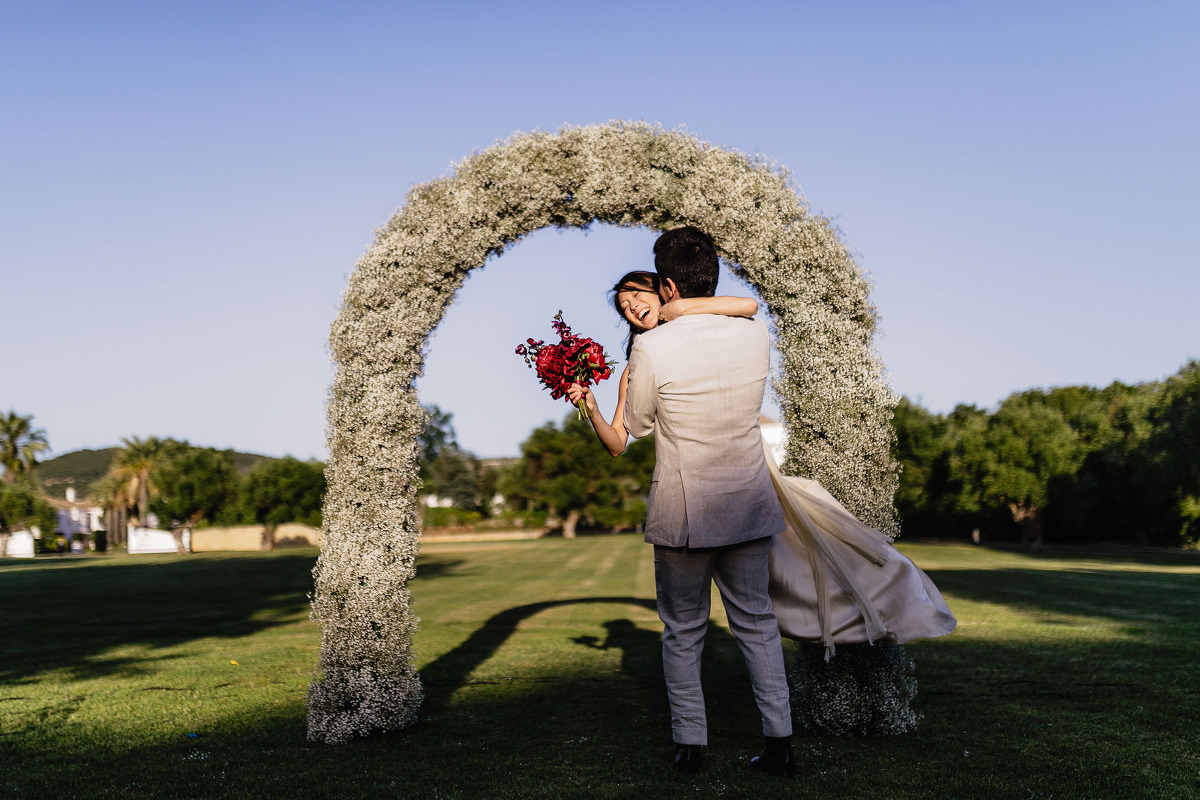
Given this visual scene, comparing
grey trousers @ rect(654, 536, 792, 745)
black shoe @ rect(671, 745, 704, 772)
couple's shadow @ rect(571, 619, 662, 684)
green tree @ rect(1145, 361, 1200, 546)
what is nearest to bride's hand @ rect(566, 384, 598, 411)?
grey trousers @ rect(654, 536, 792, 745)

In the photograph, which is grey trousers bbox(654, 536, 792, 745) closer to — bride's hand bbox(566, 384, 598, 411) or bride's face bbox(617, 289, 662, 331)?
bride's hand bbox(566, 384, 598, 411)

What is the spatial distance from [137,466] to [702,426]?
80817 mm

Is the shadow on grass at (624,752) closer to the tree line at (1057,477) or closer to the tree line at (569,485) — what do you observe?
the tree line at (1057,477)

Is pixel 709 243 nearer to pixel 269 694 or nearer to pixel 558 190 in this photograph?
pixel 558 190

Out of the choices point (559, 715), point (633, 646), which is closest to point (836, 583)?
point (559, 715)

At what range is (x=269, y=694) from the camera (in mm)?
7566

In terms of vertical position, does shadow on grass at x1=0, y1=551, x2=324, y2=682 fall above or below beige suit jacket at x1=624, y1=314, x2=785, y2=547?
below

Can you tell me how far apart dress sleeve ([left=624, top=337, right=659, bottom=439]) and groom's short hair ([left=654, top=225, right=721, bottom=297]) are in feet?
1.52

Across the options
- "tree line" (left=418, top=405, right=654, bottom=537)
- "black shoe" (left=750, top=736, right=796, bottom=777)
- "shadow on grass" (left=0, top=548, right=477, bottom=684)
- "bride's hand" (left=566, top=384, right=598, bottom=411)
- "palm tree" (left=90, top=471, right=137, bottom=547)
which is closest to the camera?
"black shoe" (left=750, top=736, right=796, bottom=777)

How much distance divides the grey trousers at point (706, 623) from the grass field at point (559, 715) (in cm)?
40

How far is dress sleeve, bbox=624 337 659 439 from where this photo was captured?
419cm

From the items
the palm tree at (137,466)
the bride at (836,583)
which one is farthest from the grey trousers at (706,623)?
the palm tree at (137,466)

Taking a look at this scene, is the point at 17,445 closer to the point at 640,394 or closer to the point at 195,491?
the point at 195,491

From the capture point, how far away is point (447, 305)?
6.26 m
